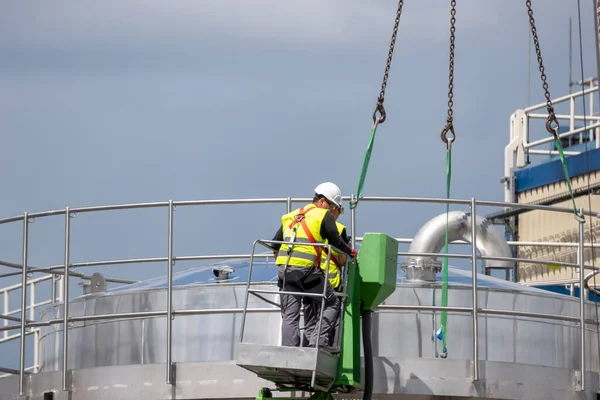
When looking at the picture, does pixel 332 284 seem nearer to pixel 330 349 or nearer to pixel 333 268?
pixel 333 268

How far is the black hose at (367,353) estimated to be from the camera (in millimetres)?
12086

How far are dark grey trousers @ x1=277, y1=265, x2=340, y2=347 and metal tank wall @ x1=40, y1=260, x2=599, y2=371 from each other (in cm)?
114

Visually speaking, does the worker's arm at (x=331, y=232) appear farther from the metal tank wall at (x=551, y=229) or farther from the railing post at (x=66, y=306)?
the metal tank wall at (x=551, y=229)

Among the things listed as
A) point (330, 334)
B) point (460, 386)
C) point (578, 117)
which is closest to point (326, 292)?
point (330, 334)

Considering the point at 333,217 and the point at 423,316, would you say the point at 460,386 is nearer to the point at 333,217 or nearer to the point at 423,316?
the point at 423,316

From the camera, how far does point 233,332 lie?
13188 mm

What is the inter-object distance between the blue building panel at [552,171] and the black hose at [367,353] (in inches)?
652

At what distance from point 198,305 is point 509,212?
1783cm

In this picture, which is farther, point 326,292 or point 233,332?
point 233,332

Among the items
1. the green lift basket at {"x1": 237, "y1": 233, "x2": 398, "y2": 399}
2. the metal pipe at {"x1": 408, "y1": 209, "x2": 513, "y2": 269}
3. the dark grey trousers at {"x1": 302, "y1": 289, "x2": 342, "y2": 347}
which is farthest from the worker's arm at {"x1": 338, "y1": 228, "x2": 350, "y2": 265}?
the metal pipe at {"x1": 408, "y1": 209, "x2": 513, "y2": 269}

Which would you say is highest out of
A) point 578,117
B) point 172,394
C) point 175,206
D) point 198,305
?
point 578,117

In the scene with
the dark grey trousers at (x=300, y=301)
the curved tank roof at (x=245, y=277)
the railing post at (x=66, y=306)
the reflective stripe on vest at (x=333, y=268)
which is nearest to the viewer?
the dark grey trousers at (x=300, y=301)

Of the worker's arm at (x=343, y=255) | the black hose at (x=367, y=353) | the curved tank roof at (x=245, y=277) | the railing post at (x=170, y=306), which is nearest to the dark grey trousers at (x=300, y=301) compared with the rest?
the worker's arm at (x=343, y=255)

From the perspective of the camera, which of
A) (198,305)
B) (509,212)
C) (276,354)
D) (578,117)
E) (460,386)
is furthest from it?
(509,212)
